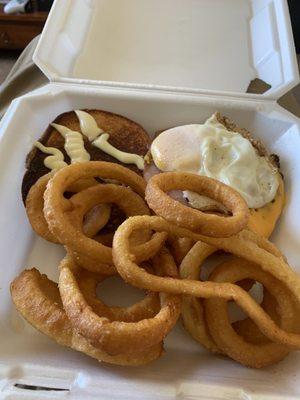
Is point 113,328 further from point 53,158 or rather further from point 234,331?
point 53,158

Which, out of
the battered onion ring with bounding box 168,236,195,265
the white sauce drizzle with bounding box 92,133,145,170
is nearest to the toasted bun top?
the white sauce drizzle with bounding box 92,133,145,170

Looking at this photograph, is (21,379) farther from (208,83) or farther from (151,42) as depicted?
(151,42)

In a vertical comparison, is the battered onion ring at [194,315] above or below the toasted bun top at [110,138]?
below

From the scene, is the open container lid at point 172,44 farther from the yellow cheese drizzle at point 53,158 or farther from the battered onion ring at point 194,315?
the battered onion ring at point 194,315

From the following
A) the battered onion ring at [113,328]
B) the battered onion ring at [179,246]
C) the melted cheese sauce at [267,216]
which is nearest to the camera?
the battered onion ring at [113,328]

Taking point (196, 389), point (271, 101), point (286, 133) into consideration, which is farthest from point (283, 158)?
point (196, 389)

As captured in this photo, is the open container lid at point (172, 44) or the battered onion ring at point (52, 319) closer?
the battered onion ring at point (52, 319)

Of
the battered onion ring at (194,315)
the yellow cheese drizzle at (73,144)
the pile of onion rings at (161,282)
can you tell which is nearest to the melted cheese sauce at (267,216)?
the pile of onion rings at (161,282)

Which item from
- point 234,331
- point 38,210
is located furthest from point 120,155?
point 234,331

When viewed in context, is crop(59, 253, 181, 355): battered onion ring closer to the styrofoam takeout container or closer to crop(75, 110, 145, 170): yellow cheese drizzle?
the styrofoam takeout container
